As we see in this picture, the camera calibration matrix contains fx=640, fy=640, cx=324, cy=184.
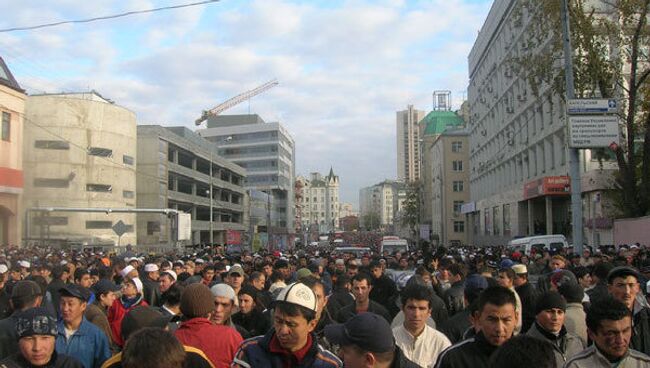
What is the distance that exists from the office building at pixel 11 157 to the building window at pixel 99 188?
13387 mm

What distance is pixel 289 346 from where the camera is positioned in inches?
150

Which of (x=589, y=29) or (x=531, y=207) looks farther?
(x=531, y=207)

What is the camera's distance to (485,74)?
64.4 meters

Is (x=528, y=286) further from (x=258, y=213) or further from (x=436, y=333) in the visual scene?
(x=258, y=213)

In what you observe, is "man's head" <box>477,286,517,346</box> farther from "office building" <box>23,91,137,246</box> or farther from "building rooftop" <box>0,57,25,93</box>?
"office building" <box>23,91,137,246</box>

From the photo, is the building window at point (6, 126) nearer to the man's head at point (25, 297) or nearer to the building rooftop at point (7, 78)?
the building rooftop at point (7, 78)

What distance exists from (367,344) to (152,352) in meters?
1.00

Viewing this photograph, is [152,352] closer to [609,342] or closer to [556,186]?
[609,342]

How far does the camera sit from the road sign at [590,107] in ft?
55.6

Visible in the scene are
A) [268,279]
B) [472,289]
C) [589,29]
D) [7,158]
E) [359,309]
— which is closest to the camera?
[472,289]

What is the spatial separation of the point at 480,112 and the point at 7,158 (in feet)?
151

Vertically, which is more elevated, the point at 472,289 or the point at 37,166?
the point at 37,166

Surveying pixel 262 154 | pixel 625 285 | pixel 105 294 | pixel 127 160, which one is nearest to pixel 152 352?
pixel 105 294

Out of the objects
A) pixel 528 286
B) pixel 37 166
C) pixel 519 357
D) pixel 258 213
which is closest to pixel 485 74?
pixel 37 166
